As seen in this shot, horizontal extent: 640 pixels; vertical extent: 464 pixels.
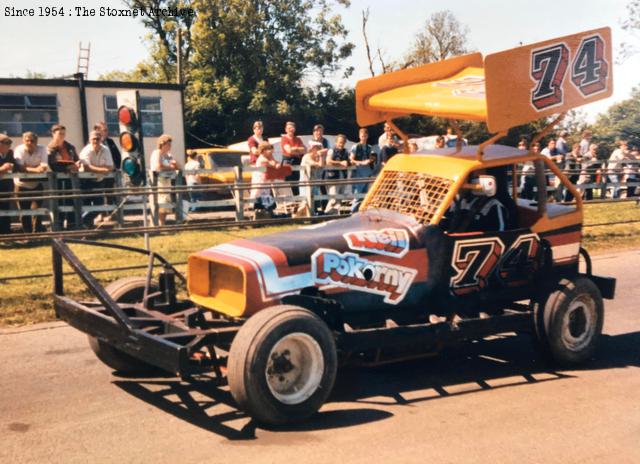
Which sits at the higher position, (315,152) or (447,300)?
(315,152)

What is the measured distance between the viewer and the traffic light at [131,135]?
33.0 feet

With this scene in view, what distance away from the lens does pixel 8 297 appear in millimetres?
9039

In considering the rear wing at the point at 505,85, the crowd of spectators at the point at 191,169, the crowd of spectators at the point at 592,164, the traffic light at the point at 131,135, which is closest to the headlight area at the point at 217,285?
the rear wing at the point at 505,85

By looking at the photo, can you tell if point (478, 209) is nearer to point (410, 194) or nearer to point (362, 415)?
point (410, 194)

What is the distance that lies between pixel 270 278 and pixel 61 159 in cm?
909

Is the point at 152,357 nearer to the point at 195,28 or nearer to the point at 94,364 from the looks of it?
the point at 94,364

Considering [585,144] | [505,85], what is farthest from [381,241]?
[585,144]

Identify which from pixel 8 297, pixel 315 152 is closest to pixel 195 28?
pixel 315 152

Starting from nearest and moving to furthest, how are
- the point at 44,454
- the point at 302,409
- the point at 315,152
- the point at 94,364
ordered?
the point at 44,454 < the point at 302,409 < the point at 94,364 < the point at 315,152

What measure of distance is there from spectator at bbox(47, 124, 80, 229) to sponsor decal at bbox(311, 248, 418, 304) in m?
8.63

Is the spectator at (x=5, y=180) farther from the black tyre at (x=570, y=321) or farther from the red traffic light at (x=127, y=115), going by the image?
the black tyre at (x=570, y=321)

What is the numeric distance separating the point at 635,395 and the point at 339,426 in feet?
7.99

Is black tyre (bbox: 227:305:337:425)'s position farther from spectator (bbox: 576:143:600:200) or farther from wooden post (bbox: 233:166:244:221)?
spectator (bbox: 576:143:600:200)

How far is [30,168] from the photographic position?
13.3 m
